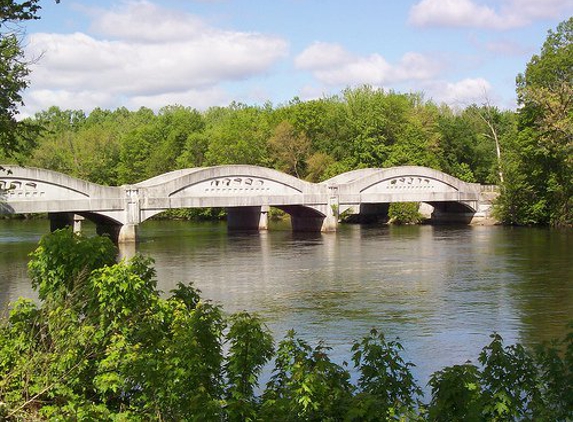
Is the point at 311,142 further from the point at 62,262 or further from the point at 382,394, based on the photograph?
the point at 382,394

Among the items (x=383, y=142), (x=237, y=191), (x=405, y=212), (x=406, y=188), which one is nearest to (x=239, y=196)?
(x=237, y=191)

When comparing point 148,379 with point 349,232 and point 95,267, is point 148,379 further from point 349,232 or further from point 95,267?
point 349,232

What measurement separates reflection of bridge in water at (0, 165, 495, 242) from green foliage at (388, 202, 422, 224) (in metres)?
1.47

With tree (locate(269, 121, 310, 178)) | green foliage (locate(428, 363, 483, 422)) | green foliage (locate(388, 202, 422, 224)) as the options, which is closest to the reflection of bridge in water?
green foliage (locate(388, 202, 422, 224))

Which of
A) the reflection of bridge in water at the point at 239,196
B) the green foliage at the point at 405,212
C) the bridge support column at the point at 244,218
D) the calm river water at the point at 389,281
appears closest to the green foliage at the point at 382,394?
the calm river water at the point at 389,281

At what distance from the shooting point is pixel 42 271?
1196cm

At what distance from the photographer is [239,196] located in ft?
155

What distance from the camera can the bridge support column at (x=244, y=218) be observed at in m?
53.6

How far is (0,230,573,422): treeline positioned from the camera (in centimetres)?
813

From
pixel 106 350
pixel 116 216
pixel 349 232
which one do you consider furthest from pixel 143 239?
pixel 106 350

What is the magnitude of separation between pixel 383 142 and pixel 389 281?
1624 inches

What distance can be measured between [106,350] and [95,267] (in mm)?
2147

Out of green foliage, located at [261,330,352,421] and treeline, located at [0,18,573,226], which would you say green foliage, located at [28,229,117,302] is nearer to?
green foliage, located at [261,330,352,421]

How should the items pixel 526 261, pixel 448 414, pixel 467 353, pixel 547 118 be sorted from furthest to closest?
1. pixel 547 118
2. pixel 526 261
3. pixel 467 353
4. pixel 448 414
